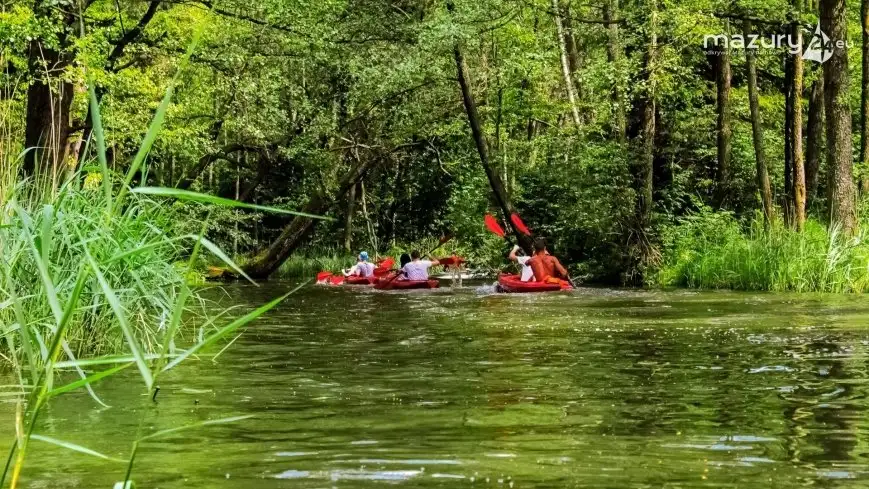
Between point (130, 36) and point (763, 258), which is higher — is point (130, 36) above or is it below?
above

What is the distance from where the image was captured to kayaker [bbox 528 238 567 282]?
18891 millimetres

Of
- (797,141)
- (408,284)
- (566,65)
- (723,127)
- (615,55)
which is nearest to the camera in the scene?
(408,284)

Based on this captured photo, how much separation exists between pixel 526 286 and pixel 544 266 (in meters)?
0.84

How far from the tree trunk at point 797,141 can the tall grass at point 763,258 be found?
3.30ft

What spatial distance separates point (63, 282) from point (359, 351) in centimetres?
353

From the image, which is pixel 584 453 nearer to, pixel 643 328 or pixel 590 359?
pixel 590 359

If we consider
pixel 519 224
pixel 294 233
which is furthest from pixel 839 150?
pixel 294 233

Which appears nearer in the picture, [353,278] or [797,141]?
[797,141]

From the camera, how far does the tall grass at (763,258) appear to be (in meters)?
16.9

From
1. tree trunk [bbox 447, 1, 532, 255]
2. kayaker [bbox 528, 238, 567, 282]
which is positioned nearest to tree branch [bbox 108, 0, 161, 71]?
tree trunk [bbox 447, 1, 532, 255]

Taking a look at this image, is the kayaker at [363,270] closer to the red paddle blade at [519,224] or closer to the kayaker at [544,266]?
the red paddle blade at [519,224]

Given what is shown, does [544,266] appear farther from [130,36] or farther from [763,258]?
[130,36]

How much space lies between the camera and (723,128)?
24.0m

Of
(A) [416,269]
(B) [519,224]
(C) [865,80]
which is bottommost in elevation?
(A) [416,269]
